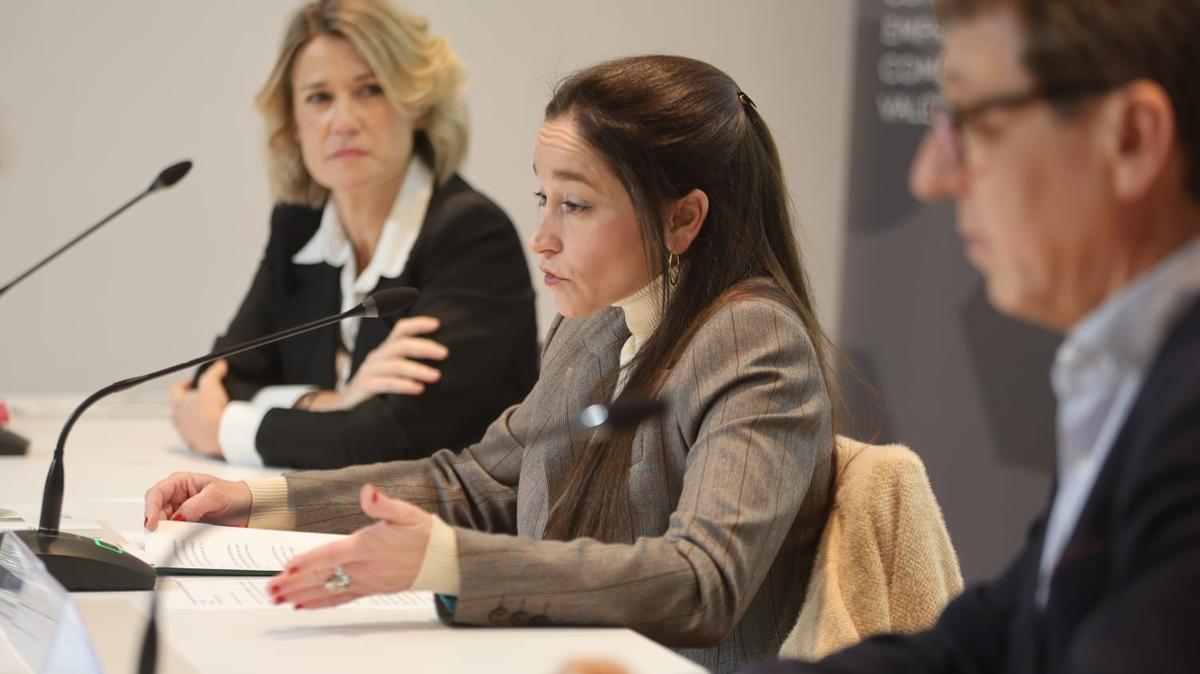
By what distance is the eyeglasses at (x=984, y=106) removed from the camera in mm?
869

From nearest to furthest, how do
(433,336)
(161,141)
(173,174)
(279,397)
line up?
1. (173,174)
2. (433,336)
3. (279,397)
4. (161,141)

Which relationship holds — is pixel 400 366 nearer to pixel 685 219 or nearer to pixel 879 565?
pixel 685 219

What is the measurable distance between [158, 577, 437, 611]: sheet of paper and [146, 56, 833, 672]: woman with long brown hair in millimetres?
105

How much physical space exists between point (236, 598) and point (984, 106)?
97 centimetres

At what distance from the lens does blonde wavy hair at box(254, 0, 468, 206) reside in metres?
2.95

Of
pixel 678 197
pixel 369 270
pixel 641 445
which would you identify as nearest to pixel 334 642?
pixel 641 445

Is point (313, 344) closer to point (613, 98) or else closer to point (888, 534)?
point (613, 98)

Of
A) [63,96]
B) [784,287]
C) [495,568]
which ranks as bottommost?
[495,568]

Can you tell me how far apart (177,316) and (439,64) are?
1503 mm

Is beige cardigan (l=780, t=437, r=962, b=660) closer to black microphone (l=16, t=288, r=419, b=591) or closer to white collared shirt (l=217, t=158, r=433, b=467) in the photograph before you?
black microphone (l=16, t=288, r=419, b=591)

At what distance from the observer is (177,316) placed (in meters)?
4.14

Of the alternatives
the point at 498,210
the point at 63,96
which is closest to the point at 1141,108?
the point at 498,210

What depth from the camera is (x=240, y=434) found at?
2.58 metres

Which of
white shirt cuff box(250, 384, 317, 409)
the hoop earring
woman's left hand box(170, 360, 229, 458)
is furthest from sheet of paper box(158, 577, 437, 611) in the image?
white shirt cuff box(250, 384, 317, 409)
